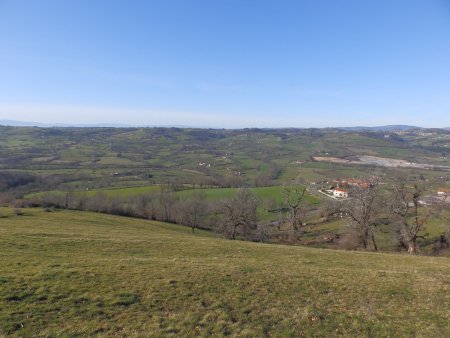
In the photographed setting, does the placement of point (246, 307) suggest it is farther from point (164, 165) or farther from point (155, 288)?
point (164, 165)

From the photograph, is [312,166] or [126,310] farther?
[312,166]

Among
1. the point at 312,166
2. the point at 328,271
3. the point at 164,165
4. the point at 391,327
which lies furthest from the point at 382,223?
the point at 164,165

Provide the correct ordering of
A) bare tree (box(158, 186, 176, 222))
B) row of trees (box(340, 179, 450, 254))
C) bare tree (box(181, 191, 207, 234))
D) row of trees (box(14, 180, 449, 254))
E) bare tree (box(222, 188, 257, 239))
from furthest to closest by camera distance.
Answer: bare tree (box(158, 186, 176, 222)) → bare tree (box(181, 191, 207, 234)) → bare tree (box(222, 188, 257, 239)) → row of trees (box(14, 180, 449, 254)) → row of trees (box(340, 179, 450, 254))

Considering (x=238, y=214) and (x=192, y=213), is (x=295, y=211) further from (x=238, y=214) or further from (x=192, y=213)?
(x=192, y=213)

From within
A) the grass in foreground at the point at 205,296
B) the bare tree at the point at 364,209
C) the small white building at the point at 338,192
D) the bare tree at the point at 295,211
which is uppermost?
the grass in foreground at the point at 205,296

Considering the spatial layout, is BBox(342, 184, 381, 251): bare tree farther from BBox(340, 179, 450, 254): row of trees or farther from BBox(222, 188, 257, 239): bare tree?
BBox(222, 188, 257, 239): bare tree

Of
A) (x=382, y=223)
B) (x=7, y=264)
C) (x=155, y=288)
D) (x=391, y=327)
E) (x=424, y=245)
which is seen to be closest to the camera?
(x=391, y=327)

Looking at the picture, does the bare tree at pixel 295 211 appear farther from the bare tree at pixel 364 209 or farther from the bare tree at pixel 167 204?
the bare tree at pixel 167 204

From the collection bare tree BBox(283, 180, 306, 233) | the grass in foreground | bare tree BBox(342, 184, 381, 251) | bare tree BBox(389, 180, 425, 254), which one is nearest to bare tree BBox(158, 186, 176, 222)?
bare tree BBox(283, 180, 306, 233)

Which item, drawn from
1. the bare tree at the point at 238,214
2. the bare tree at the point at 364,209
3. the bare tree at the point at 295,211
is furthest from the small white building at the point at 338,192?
the bare tree at the point at 364,209
